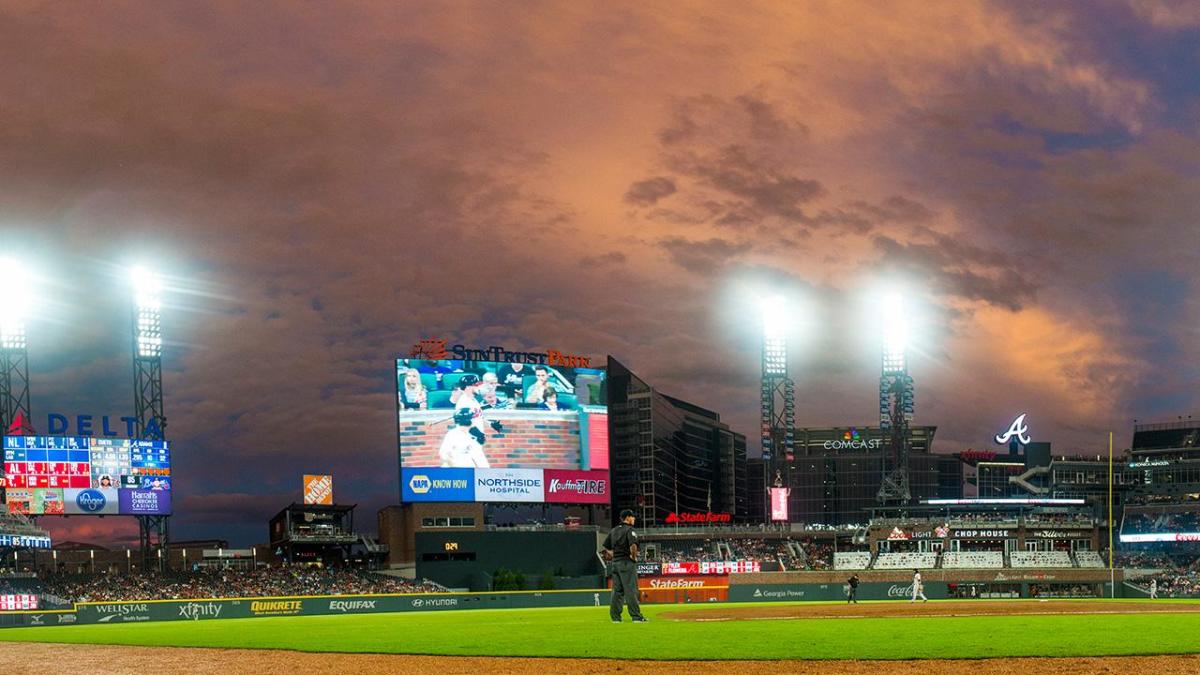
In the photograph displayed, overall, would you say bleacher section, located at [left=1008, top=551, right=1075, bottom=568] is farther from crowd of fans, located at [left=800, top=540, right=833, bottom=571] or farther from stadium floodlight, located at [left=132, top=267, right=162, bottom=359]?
stadium floodlight, located at [left=132, top=267, right=162, bottom=359]

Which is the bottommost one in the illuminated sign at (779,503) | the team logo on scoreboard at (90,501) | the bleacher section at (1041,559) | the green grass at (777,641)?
the bleacher section at (1041,559)

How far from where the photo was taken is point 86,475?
74625mm

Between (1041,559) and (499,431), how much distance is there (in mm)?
38634

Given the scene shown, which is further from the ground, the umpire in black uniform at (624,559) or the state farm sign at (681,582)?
the umpire in black uniform at (624,559)

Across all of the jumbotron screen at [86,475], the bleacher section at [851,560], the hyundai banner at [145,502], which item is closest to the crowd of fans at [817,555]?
the bleacher section at [851,560]

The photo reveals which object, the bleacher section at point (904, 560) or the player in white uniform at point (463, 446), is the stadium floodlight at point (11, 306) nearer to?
the player in white uniform at point (463, 446)

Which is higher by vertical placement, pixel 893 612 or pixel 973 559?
pixel 893 612

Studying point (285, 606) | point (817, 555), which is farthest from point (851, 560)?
point (285, 606)

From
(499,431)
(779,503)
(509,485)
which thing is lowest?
(779,503)

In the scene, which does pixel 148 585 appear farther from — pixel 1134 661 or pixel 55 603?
pixel 1134 661

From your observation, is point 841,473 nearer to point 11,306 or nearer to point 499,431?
point 499,431

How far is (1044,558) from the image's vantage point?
8831 cm

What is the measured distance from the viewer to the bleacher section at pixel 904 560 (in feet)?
279

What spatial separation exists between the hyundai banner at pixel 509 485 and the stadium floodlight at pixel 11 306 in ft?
95.8
